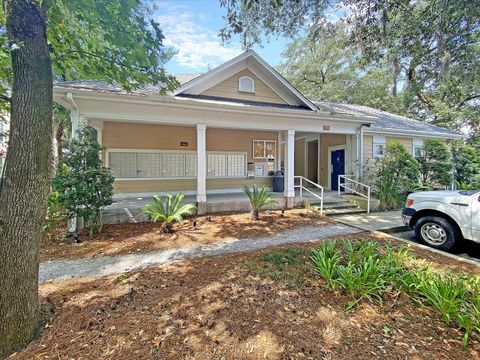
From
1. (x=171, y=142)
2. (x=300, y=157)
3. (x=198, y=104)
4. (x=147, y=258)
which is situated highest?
(x=198, y=104)

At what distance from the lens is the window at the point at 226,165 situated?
35.5ft

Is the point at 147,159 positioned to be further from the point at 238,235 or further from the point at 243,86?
the point at 238,235

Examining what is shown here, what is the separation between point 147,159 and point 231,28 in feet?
20.6

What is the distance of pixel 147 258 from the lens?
480 centimetres

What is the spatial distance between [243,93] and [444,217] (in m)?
7.82

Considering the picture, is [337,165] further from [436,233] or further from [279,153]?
[436,233]

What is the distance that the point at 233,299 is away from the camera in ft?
10.9

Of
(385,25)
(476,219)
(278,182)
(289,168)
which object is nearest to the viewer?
(476,219)

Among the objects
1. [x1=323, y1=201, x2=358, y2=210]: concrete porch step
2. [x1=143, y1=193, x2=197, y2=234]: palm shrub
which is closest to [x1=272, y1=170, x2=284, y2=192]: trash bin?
[x1=323, y1=201, x2=358, y2=210]: concrete porch step

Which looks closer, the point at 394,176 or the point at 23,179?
the point at 23,179

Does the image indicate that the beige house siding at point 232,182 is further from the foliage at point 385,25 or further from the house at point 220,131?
the foliage at point 385,25

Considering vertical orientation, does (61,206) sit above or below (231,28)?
below

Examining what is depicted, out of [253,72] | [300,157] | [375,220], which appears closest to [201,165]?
[253,72]

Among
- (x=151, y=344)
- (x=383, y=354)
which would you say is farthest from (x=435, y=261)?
(x=151, y=344)
